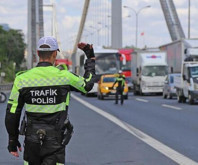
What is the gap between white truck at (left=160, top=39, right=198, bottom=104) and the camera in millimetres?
28750

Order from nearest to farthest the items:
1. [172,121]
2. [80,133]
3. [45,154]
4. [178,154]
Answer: [45,154] < [178,154] < [80,133] < [172,121]

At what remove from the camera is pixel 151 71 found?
143 feet

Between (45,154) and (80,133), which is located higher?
(45,154)

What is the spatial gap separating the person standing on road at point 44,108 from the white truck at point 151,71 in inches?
1518

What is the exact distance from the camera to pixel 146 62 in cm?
4409

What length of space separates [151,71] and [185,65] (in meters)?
14.0

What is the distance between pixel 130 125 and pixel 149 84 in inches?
1036

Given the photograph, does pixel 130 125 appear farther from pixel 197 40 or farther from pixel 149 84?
pixel 149 84

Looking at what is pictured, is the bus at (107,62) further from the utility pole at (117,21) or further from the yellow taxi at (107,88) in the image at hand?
the utility pole at (117,21)

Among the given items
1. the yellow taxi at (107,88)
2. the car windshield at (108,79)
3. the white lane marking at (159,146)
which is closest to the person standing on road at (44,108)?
the white lane marking at (159,146)

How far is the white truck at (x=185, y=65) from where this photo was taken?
94.3ft

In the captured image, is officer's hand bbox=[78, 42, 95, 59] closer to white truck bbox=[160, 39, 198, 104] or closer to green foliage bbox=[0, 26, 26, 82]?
white truck bbox=[160, 39, 198, 104]

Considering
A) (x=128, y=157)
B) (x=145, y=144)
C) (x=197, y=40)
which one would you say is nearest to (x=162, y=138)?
(x=145, y=144)

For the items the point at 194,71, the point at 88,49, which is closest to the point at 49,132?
the point at 88,49
